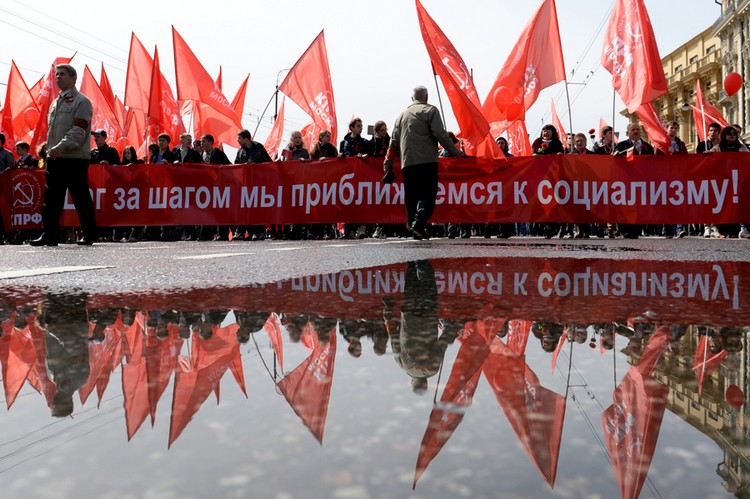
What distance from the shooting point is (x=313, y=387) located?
1144 mm

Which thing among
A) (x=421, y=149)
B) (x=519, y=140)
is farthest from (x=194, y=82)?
(x=421, y=149)

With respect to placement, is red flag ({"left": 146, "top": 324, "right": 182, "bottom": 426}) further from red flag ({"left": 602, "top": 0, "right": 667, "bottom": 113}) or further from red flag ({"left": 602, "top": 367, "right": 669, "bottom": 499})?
red flag ({"left": 602, "top": 0, "right": 667, "bottom": 113})

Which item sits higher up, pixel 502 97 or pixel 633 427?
pixel 502 97

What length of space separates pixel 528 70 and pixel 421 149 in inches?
203

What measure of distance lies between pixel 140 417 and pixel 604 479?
1.94ft

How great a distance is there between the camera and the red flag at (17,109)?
800 inches

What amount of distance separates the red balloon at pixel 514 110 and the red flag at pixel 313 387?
39.9 ft

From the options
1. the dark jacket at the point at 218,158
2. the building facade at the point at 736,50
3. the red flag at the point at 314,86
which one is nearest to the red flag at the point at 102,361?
the dark jacket at the point at 218,158

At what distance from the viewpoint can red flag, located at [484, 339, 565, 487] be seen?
802 mm

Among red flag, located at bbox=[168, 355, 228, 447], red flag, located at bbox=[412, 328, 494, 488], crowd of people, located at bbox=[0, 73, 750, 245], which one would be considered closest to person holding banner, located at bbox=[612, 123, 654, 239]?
crowd of people, located at bbox=[0, 73, 750, 245]

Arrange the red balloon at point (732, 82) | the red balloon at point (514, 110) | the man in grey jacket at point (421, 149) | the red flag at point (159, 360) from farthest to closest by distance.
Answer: the red balloon at point (732, 82) → the red balloon at point (514, 110) → the man in grey jacket at point (421, 149) → the red flag at point (159, 360)

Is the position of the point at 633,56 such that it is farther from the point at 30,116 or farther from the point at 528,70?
the point at 30,116

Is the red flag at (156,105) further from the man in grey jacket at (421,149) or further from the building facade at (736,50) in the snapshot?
the building facade at (736,50)

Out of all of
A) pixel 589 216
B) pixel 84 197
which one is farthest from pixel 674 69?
pixel 84 197
